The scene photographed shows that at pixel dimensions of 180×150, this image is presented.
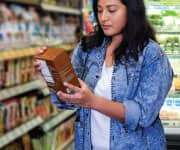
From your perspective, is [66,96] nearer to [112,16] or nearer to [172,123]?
[112,16]

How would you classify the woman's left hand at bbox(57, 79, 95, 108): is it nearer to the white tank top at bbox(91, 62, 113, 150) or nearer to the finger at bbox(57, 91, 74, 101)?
the finger at bbox(57, 91, 74, 101)

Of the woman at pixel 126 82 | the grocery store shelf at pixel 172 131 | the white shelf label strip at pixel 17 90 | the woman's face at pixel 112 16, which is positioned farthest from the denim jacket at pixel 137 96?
the white shelf label strip at pixel 17 90

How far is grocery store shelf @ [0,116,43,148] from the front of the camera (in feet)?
10.0

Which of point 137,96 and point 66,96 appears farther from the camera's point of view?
point 137,96

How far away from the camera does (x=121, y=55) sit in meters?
1.81

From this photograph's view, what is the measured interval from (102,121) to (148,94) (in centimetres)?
23

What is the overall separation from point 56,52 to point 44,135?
2.43 metres

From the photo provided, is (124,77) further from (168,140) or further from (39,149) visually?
(39,149)

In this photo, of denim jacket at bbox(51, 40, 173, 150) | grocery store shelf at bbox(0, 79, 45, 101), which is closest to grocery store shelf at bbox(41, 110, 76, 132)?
grocery store shelf at bbox(0, 79, 45, 101)

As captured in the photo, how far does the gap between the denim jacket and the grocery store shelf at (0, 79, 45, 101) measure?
1.30 meters

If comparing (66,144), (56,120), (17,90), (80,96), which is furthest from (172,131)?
(66,144)

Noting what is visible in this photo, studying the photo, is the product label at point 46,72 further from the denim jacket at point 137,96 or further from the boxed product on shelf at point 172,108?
the boxed product on shelf at point 172,108

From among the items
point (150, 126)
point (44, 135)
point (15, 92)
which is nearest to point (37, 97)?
point (44, 135)

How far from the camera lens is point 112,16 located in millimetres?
1782
